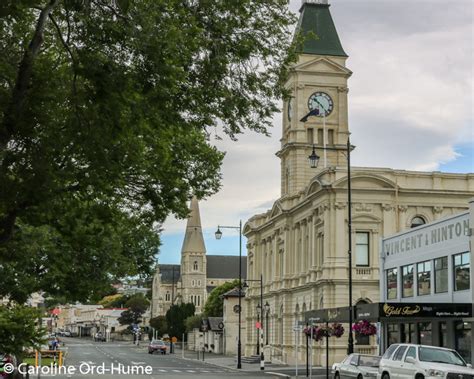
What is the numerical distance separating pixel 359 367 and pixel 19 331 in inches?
601

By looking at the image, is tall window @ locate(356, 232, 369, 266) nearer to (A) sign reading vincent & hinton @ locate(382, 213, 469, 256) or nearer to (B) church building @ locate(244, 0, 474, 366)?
(B) church building @ locate(244, 0, 474, 366)

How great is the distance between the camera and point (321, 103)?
75.1 m

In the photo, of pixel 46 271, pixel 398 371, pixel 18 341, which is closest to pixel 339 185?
pixel 46 271

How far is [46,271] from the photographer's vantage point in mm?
32688

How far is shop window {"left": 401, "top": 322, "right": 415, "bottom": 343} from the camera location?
3856 centimetres

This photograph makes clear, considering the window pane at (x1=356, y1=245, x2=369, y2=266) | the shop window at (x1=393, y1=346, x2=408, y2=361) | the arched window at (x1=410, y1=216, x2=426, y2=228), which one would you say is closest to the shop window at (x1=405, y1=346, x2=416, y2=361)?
the shop window at (x1=393, y1=346, x2=408, y2=361)

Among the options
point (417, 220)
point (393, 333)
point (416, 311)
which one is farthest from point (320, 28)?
point (416, 311)

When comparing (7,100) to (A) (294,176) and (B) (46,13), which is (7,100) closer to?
(B) (46,13)

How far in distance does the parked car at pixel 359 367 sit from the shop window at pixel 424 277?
Result: 8.78 metres

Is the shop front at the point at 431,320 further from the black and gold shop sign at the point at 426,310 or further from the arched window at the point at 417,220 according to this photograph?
the arched window at the point at 417,220

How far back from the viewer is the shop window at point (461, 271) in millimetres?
34194

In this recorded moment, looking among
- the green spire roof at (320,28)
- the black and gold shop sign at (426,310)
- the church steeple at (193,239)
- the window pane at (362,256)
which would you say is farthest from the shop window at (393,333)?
the church steeple at (193,239)

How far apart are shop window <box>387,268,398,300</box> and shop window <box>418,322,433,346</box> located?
5.31 metres

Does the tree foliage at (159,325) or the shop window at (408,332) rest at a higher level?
the shop window at (408,332)
